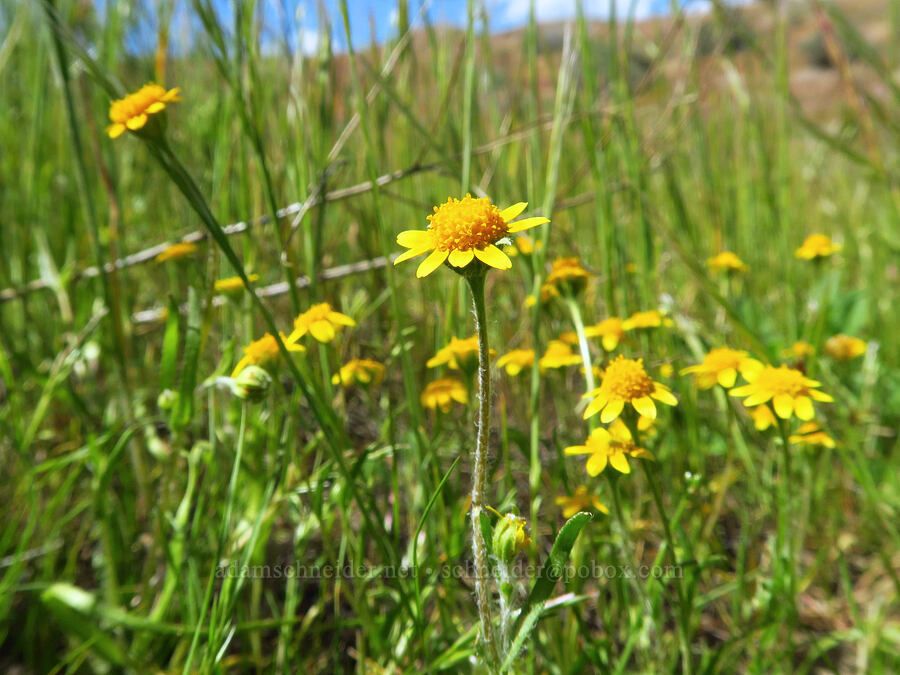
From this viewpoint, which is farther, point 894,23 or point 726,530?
point 726,530

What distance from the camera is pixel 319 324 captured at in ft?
2.60

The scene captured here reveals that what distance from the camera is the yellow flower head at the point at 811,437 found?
0.83 meters

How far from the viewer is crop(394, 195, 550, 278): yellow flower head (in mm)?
564

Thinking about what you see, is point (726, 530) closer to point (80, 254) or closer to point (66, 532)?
point (66, 532)

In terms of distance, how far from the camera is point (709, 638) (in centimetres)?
114

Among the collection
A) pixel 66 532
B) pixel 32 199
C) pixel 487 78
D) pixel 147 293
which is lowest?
pixel 66 532

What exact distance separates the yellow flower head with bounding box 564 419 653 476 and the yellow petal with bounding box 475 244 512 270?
26cm

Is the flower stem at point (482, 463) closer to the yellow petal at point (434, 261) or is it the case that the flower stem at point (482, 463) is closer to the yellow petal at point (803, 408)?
the yellow petal at point (434, 261)

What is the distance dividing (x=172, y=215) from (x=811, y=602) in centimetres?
173

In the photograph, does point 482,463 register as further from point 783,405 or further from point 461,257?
point 783,405

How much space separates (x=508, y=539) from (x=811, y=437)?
1.70 feet

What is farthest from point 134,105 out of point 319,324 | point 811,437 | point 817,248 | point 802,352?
point 817,248

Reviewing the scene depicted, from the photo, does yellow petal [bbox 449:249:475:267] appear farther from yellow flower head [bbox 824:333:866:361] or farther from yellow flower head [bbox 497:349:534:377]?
yellow flower head [bbox 824:333:866:361]

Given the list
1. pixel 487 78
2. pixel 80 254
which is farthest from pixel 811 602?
pixel 80 254
